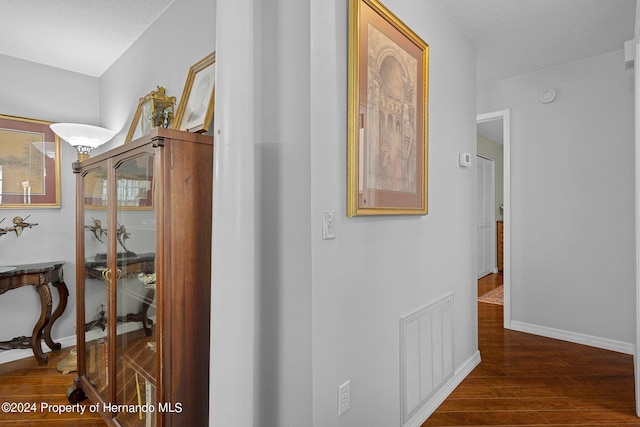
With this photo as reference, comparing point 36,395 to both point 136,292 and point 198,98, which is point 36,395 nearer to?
point 136,292

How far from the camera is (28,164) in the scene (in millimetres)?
2969

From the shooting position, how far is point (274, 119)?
1323 millimetres

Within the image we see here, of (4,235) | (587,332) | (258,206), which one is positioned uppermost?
(258,206)

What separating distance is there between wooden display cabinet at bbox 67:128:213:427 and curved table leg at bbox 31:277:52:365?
128 cm

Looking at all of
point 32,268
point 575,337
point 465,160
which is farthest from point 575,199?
point 32,268

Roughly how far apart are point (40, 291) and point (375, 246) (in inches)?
109

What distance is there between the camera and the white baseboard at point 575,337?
9.46 feet

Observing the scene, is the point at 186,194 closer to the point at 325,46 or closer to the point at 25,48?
the point at 325,46

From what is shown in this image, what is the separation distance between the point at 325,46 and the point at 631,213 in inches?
118

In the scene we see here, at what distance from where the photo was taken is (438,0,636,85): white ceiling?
2.24 m

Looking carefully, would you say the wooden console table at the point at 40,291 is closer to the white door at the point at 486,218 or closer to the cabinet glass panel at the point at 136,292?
the cabinet glass panel at the point at 136,292

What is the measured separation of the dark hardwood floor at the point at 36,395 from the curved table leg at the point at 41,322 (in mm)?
80

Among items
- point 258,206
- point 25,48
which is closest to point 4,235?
point 25,48

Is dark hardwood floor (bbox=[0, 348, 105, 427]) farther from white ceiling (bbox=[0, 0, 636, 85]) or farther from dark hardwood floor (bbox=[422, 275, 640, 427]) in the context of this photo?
white ceiling (bbox=[0, 0, 636, 85])
